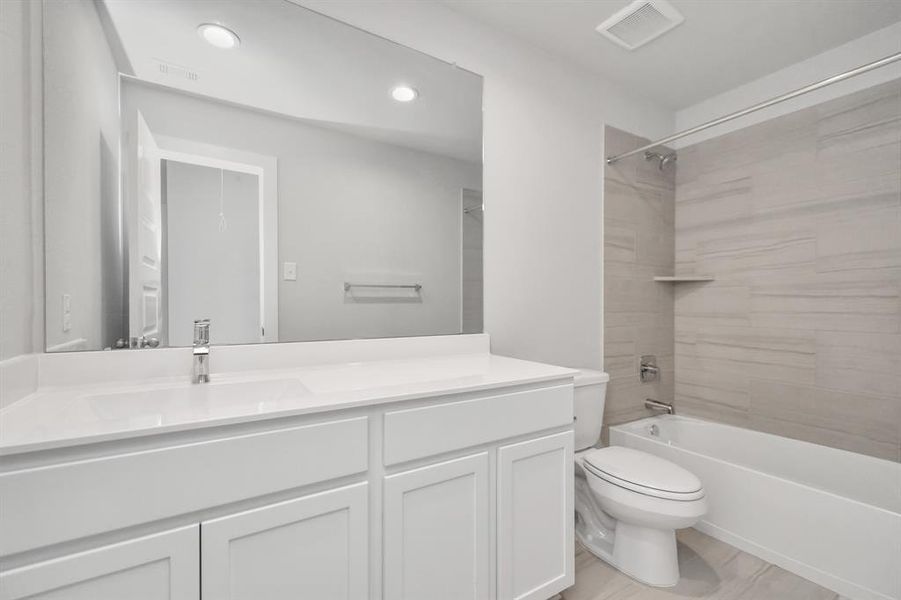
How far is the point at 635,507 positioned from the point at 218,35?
7.28 feet

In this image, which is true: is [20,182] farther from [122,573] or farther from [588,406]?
[588,406]

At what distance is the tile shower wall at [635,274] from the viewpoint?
2320mm

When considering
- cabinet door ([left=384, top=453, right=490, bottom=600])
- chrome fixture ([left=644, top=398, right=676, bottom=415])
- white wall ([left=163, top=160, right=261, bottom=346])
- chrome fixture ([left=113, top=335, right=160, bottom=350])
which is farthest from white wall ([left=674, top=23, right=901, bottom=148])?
chrome fixture ([left=113, top=335, right=160, bottom=350])

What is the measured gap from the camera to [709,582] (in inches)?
61.2

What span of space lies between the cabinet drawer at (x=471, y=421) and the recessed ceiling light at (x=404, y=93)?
4.13 feet

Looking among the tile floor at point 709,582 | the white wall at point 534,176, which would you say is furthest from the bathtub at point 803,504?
the white wall at point 534,176

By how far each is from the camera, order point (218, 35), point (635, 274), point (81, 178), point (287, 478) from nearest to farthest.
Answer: point (287, 478), point (81, 178), point (218, 35), point (635, 274)

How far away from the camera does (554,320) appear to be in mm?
2057

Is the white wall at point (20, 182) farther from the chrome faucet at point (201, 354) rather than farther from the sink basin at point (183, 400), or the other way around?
the chrome faucet at point (201, 354)

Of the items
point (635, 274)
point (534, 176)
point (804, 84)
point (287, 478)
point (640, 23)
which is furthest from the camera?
point (635, 274)

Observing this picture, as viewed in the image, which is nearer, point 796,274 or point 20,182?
point 20,182

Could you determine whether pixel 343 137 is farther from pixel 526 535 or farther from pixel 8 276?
pixel 526 535

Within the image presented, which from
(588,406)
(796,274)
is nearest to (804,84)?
(796,274)

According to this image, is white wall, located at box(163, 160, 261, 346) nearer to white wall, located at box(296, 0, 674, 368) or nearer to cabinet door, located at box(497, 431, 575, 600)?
white wall, located at box(296, 0, 674, 368)
